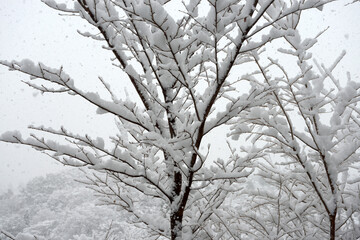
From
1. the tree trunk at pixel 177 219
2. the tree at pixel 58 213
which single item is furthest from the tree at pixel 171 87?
the tree at pixel 58 213

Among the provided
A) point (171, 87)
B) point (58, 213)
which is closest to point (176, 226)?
point (171, 87)

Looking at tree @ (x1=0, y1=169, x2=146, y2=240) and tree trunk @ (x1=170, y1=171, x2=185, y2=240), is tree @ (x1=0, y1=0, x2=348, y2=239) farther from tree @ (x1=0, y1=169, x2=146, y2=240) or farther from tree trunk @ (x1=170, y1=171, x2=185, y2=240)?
tree @ (x1=0, y1=169, x2=146, y2=240)

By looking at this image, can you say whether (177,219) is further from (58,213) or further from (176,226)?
(58,213)

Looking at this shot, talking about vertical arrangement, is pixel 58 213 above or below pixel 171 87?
above

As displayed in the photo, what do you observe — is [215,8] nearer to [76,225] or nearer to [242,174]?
[242,174]

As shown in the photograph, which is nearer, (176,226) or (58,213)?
(176,226)

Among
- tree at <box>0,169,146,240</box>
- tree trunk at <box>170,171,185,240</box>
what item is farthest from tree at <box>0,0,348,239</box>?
tree at <box>0,169,146,240</box>

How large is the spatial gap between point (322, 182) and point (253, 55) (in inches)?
53.4

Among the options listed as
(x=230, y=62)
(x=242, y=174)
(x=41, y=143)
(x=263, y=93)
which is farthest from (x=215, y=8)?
(x=41, y=143)

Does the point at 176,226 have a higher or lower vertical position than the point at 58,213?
lower

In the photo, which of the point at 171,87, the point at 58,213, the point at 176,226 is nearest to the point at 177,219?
the point at 176,226

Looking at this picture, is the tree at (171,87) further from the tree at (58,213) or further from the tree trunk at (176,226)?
the tree at (58,213)

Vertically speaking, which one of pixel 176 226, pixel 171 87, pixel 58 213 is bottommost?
pixel 176 226

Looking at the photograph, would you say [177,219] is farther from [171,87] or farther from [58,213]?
[58,213]
